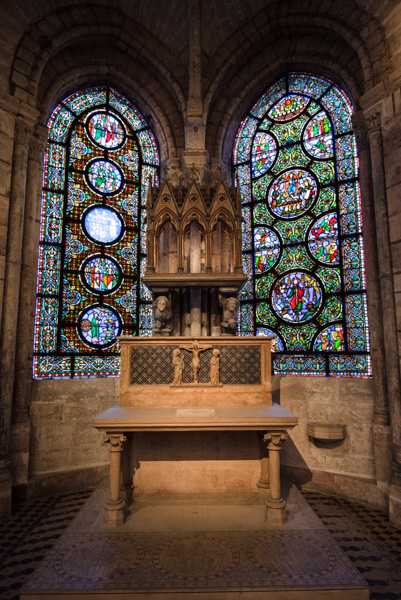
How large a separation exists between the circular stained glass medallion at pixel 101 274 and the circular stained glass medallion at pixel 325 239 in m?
3.52

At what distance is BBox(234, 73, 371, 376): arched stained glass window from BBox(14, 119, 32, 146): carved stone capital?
344 centimetres

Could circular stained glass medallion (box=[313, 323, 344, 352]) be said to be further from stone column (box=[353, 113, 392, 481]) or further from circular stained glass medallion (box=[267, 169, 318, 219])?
circular stained glass medallion (box=[267, 169, 318, 219])

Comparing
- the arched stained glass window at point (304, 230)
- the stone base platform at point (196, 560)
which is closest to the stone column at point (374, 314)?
the arched stained glass window at point (304, 230)

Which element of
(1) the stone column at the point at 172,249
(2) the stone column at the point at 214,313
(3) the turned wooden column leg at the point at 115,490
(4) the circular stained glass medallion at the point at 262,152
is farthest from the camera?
(4) the circular stained glass medallion at the point at 262,152

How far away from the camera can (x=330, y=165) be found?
680 cm

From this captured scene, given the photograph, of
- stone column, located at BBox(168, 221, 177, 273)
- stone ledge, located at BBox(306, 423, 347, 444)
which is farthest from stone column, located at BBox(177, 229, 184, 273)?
stone ledge, located at BBox(306, 423, 347, 444)

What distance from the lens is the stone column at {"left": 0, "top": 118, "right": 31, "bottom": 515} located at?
5.20 metres

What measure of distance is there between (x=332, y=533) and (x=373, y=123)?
5564 mm

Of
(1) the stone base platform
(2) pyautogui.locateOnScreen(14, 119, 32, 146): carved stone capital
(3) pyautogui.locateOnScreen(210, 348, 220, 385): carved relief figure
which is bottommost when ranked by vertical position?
(1) the stone base platform

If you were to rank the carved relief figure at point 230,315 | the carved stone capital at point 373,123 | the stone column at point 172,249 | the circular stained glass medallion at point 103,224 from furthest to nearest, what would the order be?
the circular stained glass medallion at point 103,224
the carved stone capital at point 373,123
the stone column at point 172,249
the carved relief figure at point 230,315

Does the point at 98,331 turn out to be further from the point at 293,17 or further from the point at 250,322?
the point at 293,17

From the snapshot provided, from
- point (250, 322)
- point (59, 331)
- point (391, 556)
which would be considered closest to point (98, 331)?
point (59, 331)

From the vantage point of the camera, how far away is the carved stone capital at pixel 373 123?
5.65m

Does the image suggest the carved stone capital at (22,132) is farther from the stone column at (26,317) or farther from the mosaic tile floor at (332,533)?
the mosaic tile floor at (332,533)
